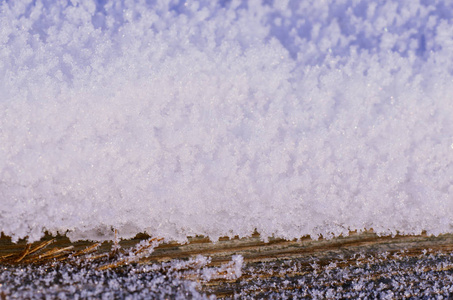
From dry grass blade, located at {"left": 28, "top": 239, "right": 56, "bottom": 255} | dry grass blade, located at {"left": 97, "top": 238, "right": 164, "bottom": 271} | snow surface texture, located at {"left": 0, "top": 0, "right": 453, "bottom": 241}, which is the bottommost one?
dry grass blade, located at {"left": 97, "top": 238, "right": 164, "bottom": 271}

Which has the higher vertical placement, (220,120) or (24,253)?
(220,120)

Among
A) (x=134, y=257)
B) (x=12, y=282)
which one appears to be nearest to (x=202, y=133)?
(x=134, y=257)

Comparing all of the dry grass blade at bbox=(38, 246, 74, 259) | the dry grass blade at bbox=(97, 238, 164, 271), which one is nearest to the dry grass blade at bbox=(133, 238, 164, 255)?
the dry grass blade at bbox=(97, 238, 164, 271)

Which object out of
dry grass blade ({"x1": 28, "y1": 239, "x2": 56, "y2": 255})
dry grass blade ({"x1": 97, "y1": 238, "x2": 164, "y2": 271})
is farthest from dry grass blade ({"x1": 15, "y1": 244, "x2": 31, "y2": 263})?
dry grass blade ({"x1": 97, "y1": 238, "x2": 164, "y2": 271})

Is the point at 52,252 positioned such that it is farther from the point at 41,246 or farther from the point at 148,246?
the point at 148,246

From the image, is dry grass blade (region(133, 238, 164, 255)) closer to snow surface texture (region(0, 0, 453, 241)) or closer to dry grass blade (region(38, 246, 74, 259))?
snow surface texture (region(0, 0, 453, 241))

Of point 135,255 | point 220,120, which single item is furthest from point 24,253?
point 220,120

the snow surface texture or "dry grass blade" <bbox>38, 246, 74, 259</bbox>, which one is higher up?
the snow surface texture

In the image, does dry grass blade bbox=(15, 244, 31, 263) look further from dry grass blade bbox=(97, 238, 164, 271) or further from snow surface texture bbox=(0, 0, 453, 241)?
dry grass blade bbox=(97, 238, 164, 271)

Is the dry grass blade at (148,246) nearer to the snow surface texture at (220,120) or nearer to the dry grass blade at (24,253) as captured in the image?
the snow surface texture at (220,120)

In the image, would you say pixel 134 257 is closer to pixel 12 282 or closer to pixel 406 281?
pixel 12 282

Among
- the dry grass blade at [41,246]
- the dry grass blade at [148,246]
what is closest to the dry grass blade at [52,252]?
the dry grass blade at [41,246]
